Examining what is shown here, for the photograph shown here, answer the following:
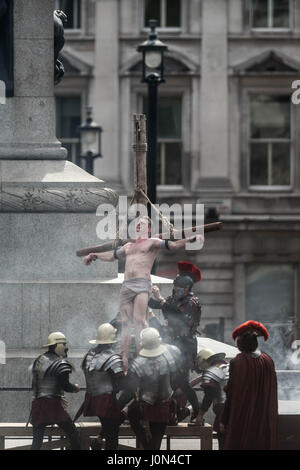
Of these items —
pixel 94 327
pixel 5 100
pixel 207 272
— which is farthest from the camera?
pixel 207 272

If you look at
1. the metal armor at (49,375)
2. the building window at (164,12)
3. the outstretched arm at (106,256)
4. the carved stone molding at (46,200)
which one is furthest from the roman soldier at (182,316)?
the building window at (164,12)

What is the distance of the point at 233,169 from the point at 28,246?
941 inches

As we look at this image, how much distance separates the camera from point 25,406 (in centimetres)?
1441

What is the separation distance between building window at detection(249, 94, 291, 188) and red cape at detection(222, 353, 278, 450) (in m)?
26.8

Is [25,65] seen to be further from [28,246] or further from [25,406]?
[25,406]

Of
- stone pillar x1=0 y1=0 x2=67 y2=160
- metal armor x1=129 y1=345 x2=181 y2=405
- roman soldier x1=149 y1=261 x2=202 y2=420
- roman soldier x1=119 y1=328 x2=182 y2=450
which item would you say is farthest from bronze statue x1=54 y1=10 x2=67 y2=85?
metal armor x1=129 y1=345 x2=181 y2=405

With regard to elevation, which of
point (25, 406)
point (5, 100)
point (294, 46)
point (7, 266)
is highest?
point (294, 46)

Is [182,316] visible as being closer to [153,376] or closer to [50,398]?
[153,376]

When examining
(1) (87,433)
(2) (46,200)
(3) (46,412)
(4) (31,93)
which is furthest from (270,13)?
(3) (46,412)

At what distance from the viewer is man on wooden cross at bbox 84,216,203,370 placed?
13.9 meters

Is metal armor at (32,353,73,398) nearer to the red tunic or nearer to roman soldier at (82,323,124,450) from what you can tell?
the red tunic

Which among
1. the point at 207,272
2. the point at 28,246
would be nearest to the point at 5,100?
the point at 28,246

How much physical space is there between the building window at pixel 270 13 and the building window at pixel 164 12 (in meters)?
1.92

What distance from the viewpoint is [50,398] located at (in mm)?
12766
